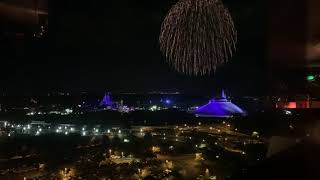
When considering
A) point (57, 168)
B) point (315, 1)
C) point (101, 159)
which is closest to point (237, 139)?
point (101, 159)

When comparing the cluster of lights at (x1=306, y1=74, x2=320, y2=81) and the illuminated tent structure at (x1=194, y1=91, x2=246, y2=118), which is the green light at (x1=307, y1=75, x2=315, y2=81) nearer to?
the cluster of lights at (x1=306, y1=74, x2=320, y2=81)

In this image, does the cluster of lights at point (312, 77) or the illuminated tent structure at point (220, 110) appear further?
the illuminated tent structure at point (220, 110)

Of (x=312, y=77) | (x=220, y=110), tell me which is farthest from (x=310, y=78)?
(x=220, y=110)

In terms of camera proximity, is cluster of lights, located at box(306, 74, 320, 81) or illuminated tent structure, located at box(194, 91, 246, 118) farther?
illuminated tent structure, located at box(194, 91, 246, 118)

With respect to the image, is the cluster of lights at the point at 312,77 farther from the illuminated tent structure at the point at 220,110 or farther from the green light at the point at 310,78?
the illuminated tent structure at the point at 220,110

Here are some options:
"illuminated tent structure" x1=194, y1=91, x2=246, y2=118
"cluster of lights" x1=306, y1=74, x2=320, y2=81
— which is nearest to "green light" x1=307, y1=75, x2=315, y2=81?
"cluster of lights" x1=306, y1=74, x2=320, y2=81

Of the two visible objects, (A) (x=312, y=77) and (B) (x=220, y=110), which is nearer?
(A) (x=312, y=77)

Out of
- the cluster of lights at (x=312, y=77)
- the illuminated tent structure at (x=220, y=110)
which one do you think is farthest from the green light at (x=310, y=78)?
the illuminated tent structure at (x=220, y=110)

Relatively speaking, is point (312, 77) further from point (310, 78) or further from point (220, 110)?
point (220, 110)
